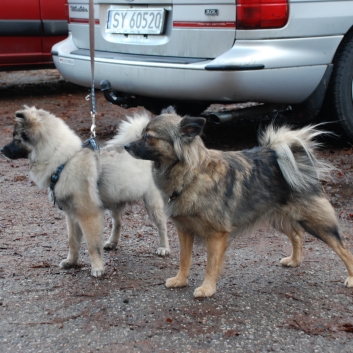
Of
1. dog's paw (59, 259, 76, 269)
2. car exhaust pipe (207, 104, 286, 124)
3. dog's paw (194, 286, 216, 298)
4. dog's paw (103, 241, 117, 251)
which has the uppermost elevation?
car exhaust pipe (207, 104, 286, 124)

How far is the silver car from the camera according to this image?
5.28 metres

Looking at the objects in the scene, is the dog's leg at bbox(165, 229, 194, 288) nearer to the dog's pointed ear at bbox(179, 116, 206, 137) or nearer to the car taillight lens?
the dog's pointed ear at bbox(179, 116, 206, 137)

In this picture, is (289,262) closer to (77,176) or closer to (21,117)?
(77,176)

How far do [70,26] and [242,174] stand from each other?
3970 mm

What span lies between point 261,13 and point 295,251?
229 cm

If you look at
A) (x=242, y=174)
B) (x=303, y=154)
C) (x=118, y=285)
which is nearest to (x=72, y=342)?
(x=118, y=285)

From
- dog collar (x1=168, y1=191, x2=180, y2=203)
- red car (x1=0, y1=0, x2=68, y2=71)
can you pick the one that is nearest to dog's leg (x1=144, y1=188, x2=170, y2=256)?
dog collar (x1=168, y1=191, x2=180, y2=203)

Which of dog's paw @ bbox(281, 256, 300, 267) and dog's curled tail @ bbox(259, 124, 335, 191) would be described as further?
dog's paw @ bbox(281, 256, 300, 267)

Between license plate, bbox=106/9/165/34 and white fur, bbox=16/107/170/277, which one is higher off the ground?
license plate, bbox=106/9/165/34

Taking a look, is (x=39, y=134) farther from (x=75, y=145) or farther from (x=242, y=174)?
(x=242, y=174)

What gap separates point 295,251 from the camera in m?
4.07

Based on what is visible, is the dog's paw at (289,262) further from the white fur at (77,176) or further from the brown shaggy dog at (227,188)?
the white fur at (77,176)

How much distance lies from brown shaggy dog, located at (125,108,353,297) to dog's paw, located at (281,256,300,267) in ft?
0.87

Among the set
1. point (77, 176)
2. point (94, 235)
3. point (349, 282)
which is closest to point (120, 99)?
point (77, 176)
